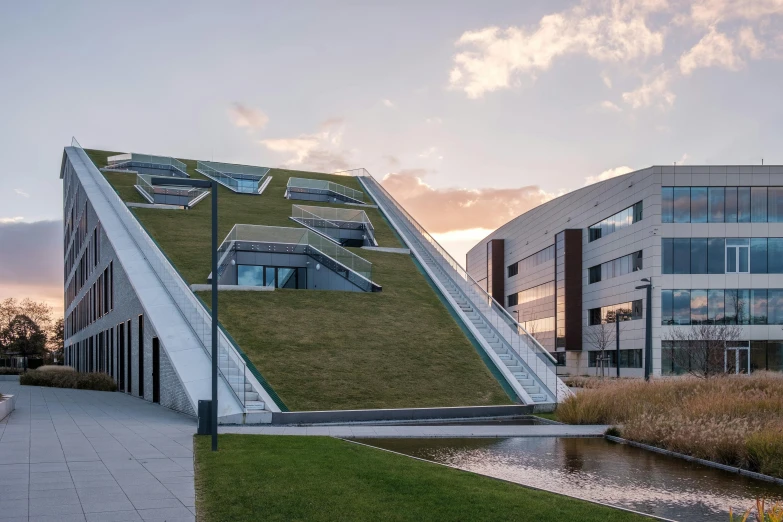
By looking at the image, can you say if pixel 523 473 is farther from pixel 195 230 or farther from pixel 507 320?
pixel 195 230

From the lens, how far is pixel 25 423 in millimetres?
15984

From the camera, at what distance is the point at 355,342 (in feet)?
72.4

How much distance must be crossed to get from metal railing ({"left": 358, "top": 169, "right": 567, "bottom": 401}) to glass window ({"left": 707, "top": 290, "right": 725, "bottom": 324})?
18.8 m

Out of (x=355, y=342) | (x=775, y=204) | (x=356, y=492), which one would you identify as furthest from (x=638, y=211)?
(x=356, y=492)

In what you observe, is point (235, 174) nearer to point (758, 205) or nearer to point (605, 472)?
point (758, 205)

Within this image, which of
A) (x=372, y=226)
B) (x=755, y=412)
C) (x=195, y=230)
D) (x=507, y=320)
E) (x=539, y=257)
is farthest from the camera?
(x=539, y=257)

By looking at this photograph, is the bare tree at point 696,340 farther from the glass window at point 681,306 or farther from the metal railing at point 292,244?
the metal railing at point 292,244

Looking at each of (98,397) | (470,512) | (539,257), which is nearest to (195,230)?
(98,397)

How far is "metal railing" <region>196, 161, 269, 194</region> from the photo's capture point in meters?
48.8

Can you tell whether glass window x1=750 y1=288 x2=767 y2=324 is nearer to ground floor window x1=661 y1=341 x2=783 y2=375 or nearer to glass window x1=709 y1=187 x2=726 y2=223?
ground floor window x1=661 y1=341 x2=783 y2=375

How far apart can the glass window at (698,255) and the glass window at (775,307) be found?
4261 mm

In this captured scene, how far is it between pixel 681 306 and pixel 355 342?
93.0 ft

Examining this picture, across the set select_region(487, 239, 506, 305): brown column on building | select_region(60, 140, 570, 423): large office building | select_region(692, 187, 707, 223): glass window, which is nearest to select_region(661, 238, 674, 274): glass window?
select_region(692, 187, 707, 223): glass window

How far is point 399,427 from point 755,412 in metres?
7.54
